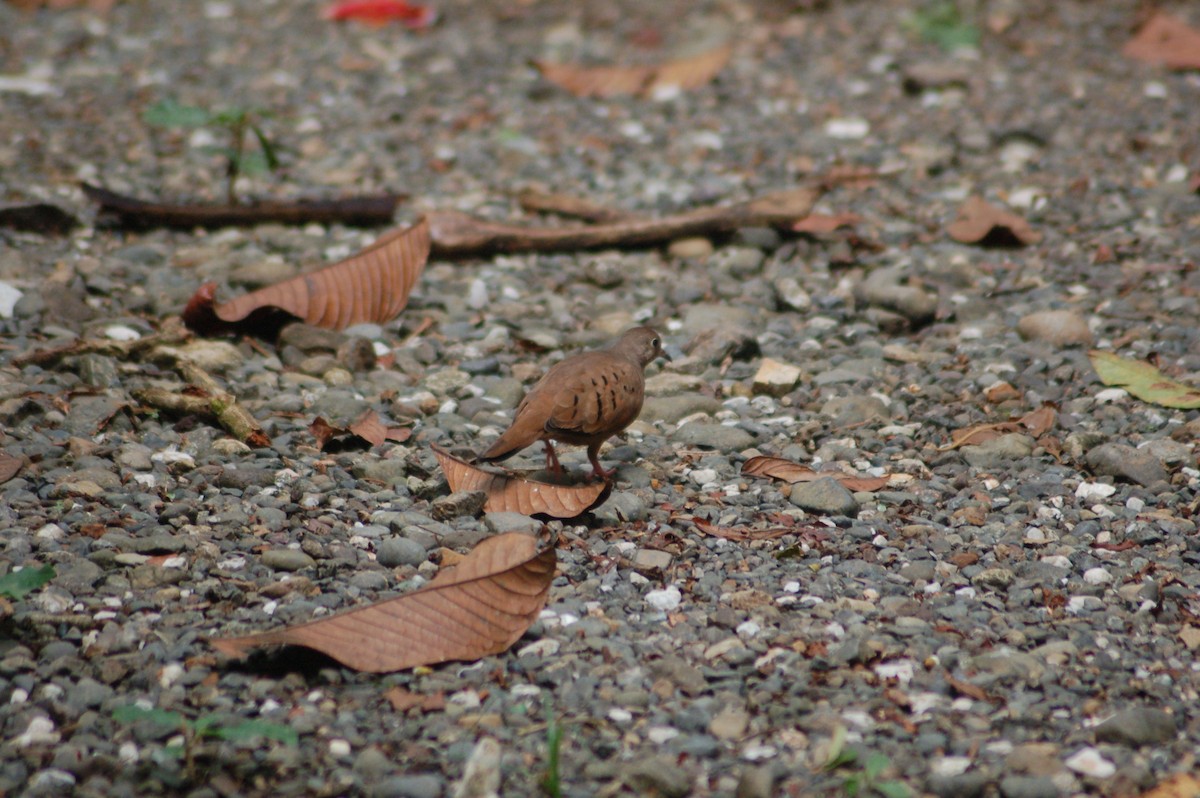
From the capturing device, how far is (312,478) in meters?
3.88

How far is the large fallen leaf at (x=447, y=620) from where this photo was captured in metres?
2.90

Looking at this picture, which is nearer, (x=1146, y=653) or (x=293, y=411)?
(x=1146, y=653)

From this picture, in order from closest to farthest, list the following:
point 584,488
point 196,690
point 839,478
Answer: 1. point 196,690
2. point 584,488
3. point 839,478

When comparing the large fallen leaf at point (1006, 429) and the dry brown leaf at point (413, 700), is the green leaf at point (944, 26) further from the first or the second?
the dry brown leaf at point (413, 700)

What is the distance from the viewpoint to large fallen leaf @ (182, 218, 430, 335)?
4.90 m

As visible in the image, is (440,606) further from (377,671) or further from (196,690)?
(196,690)

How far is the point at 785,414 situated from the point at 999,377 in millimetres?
867


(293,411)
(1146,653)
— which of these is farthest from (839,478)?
(293,411)

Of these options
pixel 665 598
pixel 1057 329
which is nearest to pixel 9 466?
pixel 665 598

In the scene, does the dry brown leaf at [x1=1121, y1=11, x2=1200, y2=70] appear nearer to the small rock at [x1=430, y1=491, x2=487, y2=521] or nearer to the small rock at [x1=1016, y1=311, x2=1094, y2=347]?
the small rock at [x1=1016, y1=311, x2=1094, y2=347]

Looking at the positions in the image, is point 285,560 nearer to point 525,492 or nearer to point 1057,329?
point 525,492

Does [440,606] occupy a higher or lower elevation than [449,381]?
higher

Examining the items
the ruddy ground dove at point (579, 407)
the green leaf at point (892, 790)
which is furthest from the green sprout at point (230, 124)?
the green leaf at point (892, 790)

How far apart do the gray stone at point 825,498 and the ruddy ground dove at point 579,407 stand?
0.61m
